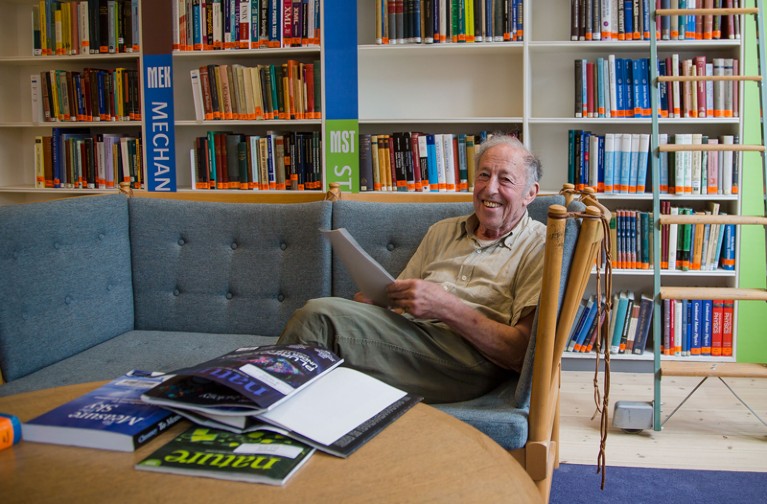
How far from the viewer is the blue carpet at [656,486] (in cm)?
221

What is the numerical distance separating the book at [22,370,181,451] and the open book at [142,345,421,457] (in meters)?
0.03

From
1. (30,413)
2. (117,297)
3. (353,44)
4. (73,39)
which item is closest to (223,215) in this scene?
(117,297)

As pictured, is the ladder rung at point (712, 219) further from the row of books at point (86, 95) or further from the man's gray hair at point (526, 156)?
the row of books at point (86, 95)

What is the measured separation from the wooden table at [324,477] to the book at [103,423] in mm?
13

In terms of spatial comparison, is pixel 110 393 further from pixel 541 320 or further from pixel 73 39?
pixel 73 39

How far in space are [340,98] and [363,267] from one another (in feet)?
6.43

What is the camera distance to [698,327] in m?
3.47

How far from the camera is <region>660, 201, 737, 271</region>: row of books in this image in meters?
3.44

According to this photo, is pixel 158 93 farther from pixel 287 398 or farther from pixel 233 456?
pixel 233 456

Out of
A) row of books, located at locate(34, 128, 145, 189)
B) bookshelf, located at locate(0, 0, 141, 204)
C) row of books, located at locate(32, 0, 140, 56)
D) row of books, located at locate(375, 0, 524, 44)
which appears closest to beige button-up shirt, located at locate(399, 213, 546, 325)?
row of books, located at locate(375, 0, 524, 44)

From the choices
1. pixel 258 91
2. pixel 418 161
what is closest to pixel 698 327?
pixel 418 161

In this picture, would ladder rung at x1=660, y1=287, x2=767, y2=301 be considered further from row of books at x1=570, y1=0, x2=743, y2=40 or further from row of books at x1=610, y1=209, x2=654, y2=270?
row of books at x1=570, y1=0, x2=743, y2=40

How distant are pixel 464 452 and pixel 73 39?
3645 mm

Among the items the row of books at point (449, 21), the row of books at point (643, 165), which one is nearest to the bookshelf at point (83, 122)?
the row of books at point (449, 21)
